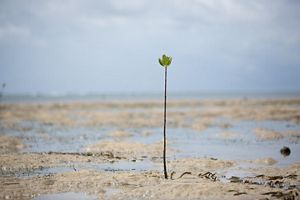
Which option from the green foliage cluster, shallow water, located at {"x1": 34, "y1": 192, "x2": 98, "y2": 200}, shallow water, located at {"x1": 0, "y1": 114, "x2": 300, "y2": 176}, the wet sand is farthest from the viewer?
shallow water, located at {"x1": 0, "y1": 114, "x2": 300, "y2": 176}

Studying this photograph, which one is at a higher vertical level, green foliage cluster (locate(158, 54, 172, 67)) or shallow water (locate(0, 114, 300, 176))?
green foliage cluster (locate(158, 54, 172, 67))

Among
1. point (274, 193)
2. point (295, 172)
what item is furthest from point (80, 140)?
point (274, 193)

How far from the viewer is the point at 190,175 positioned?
1828 cm

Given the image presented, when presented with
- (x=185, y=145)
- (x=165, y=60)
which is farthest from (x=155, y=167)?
(x=185, y=145)

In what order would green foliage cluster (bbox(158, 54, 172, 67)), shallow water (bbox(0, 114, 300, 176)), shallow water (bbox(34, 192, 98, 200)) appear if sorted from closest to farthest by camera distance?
shallow water (bbox(34, 192, 98, 200)) < green foliage cluster (bbox(158, 54, 172, 67)) < shallow water (bbox(0, 114, 300, 176))

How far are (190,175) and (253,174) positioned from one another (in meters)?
3.08

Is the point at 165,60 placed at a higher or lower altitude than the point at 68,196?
higher

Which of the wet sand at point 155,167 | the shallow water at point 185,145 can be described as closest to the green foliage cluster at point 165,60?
the wet sand at point 155,167

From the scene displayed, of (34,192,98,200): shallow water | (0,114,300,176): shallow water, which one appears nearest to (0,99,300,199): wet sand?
(0,114,300,176): shallow water

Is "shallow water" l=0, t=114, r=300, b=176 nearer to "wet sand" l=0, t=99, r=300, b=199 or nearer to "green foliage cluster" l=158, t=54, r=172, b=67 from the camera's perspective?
"wet sand" l=0, t=99, r=300, b=199

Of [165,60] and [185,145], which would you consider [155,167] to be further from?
[185,145]

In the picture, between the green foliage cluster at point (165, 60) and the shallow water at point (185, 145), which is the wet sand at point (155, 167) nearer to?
the shallow water at point (185, 145)

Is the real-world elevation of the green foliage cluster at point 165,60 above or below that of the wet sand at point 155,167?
above

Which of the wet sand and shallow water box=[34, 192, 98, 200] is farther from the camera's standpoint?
the wet sand
